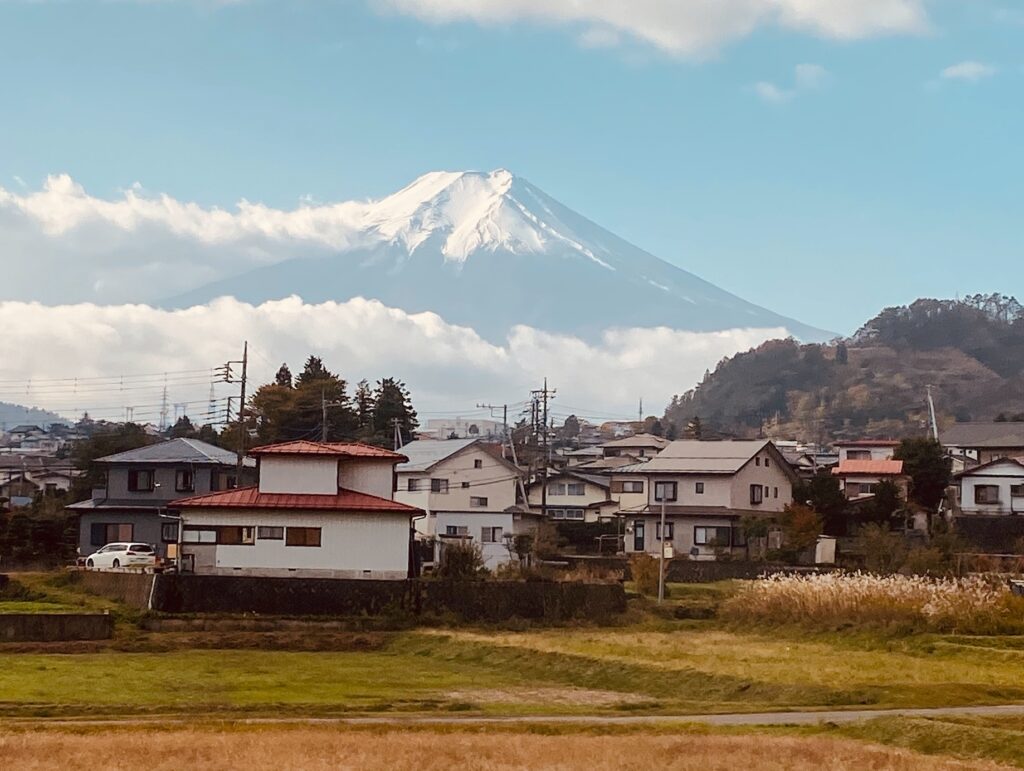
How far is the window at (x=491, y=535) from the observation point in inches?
2429

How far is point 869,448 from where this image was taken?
8481cm

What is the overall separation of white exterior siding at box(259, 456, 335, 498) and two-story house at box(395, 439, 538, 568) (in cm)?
2118

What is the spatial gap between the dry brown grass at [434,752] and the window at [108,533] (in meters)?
35.7

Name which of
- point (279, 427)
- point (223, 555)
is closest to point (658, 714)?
point (223, 555)

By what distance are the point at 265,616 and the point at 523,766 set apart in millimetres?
22474

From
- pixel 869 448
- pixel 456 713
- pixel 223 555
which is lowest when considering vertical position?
pixel 456 713

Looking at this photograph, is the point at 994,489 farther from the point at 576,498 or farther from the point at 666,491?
the point at 576,498

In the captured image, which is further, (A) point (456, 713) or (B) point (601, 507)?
(B) point (601, 507)

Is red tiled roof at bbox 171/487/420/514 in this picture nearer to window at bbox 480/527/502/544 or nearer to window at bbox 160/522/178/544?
window at bbox 160/522/178/544

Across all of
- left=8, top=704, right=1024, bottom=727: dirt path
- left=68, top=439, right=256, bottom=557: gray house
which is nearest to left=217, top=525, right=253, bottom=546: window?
left=68, top=439, right=256, bottom=557: gray house

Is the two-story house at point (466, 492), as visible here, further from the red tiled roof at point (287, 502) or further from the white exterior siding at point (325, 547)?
the white exterior siding at point (325, 547)

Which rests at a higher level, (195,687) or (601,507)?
(601,507)

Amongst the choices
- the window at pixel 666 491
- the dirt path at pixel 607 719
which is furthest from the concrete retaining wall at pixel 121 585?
the window at pixel 666 491

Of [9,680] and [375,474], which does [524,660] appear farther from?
[375,474]
